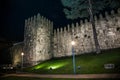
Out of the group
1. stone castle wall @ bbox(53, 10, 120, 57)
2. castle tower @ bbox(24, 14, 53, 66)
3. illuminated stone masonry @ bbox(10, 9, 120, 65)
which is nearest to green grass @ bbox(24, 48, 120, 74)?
stone castle wall @ bbox(53, 10, 120, 57)

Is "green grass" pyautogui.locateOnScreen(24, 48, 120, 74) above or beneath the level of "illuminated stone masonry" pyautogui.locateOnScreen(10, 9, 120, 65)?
beneath

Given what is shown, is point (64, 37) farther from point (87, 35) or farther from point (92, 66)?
point (92, 66)

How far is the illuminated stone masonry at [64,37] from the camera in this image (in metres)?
25.4

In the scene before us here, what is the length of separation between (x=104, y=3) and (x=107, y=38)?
7.05m

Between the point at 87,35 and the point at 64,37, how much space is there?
20.2ft

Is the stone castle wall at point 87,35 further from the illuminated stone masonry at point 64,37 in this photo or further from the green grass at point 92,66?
the green grass at point 92,66

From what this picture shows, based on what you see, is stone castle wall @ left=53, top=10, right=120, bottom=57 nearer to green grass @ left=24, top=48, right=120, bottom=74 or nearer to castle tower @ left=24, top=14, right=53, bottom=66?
castle tower @ left=24, top=14, right=53, bottom=66

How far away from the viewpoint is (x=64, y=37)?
31.5m

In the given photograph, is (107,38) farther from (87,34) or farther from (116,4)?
(116,4)

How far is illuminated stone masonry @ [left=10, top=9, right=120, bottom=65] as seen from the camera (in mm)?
25438

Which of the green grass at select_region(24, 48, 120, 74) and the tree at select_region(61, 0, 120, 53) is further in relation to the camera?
the tree at select_region(61, 0, 120, 53)

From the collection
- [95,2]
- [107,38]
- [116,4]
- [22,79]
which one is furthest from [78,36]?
[22,79]

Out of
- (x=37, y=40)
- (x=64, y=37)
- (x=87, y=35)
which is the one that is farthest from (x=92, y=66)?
(x=37, y=40)

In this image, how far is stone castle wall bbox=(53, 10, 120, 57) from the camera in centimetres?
2503
